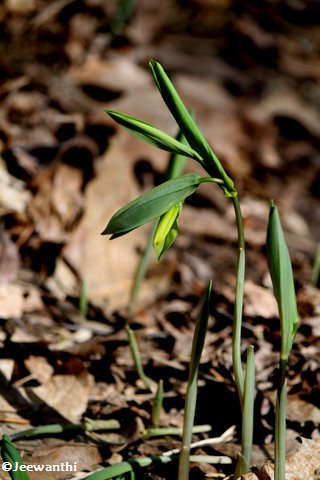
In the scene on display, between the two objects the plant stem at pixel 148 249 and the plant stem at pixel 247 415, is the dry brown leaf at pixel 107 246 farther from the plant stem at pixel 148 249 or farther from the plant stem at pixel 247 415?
the plant stem at pixel 247 415

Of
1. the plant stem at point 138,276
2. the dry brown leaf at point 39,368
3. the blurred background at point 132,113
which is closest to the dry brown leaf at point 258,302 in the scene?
the blurred background at point 132,113

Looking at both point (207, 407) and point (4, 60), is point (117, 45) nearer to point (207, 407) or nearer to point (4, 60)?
point (4, 60)

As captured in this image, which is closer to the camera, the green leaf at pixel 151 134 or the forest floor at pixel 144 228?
the green leaf at pixel 151 134

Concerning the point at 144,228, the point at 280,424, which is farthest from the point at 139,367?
the point at 144,228

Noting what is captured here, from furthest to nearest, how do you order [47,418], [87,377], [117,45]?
[117,45], [87,377], [47,418]

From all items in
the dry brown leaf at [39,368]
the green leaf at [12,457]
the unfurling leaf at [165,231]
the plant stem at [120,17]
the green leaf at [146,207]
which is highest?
the plant stem at [120,17]

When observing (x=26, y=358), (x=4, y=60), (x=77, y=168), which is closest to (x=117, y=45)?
(x=4, y=60)
